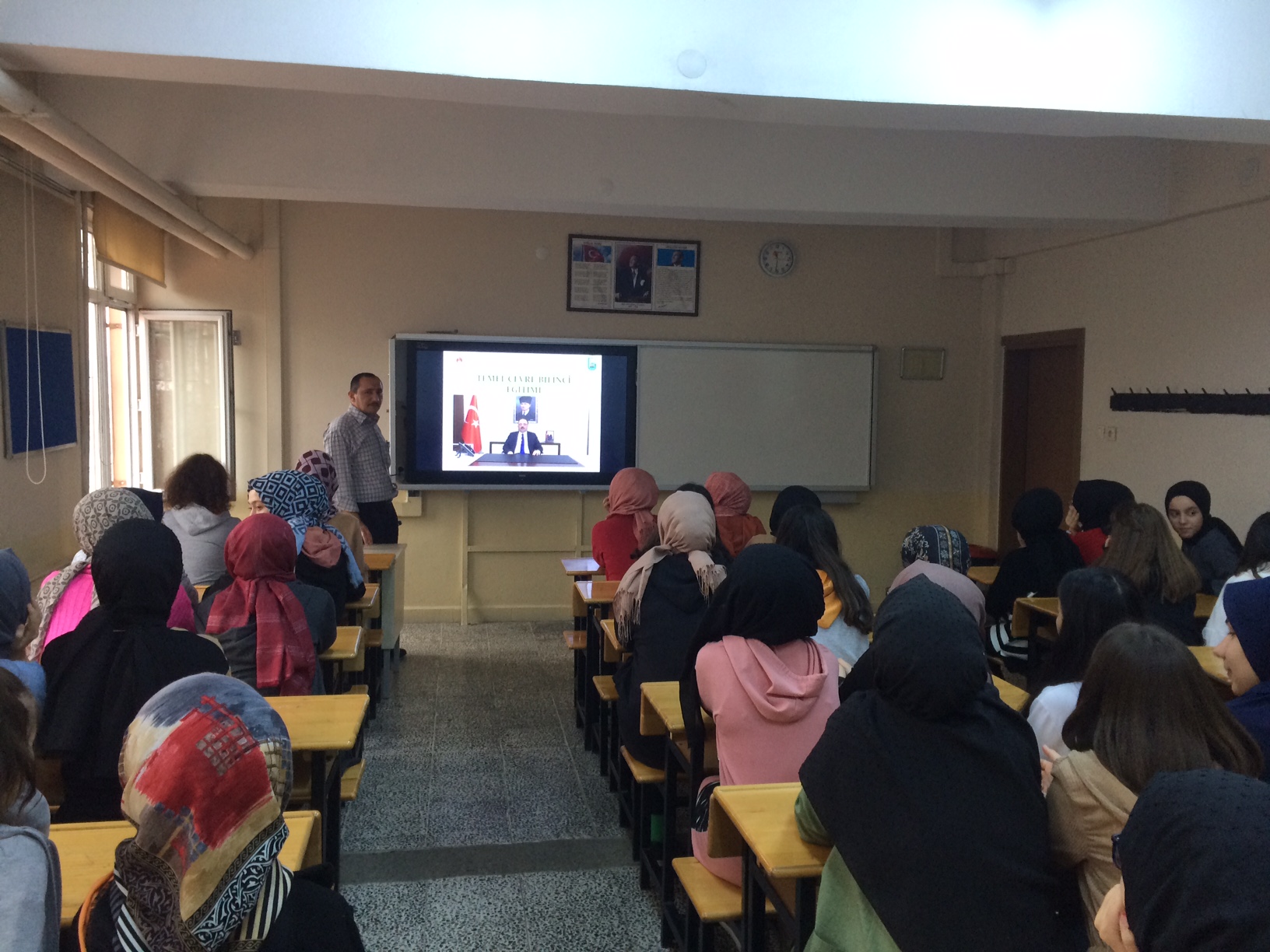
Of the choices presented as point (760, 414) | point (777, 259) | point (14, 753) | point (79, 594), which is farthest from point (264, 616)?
point (777, 259)

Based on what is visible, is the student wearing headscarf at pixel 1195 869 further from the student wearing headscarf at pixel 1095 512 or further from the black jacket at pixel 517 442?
the black jacket at pixel 517 442

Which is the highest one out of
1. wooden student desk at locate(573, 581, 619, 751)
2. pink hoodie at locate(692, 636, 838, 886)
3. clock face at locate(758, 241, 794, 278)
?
clock face at locate(758, 241, 794, 278)

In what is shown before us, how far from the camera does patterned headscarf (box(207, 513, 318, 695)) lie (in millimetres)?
2799

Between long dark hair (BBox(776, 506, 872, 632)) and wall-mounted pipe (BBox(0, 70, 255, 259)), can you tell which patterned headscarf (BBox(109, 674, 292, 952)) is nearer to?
long dark hair (BBox(776, 506, 872, 632))

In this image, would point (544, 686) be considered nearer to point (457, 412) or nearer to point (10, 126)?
point (457, 412)

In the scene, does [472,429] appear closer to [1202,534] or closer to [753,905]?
[1202,534]

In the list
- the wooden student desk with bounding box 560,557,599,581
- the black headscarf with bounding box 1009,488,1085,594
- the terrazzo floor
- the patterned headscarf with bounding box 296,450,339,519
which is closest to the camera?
the terrazzo floor

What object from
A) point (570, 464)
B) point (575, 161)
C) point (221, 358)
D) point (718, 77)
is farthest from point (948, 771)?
point (221, 358)

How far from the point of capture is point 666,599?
10.0 feet

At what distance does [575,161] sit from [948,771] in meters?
3.59

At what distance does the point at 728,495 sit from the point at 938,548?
4.49 ft

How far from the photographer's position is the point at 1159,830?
2.87ft

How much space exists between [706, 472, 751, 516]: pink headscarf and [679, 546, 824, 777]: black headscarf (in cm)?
231

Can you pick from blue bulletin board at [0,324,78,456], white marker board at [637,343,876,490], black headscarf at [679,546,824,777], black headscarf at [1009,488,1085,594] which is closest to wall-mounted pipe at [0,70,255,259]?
blue bulletin board at [0,324,78,456]
